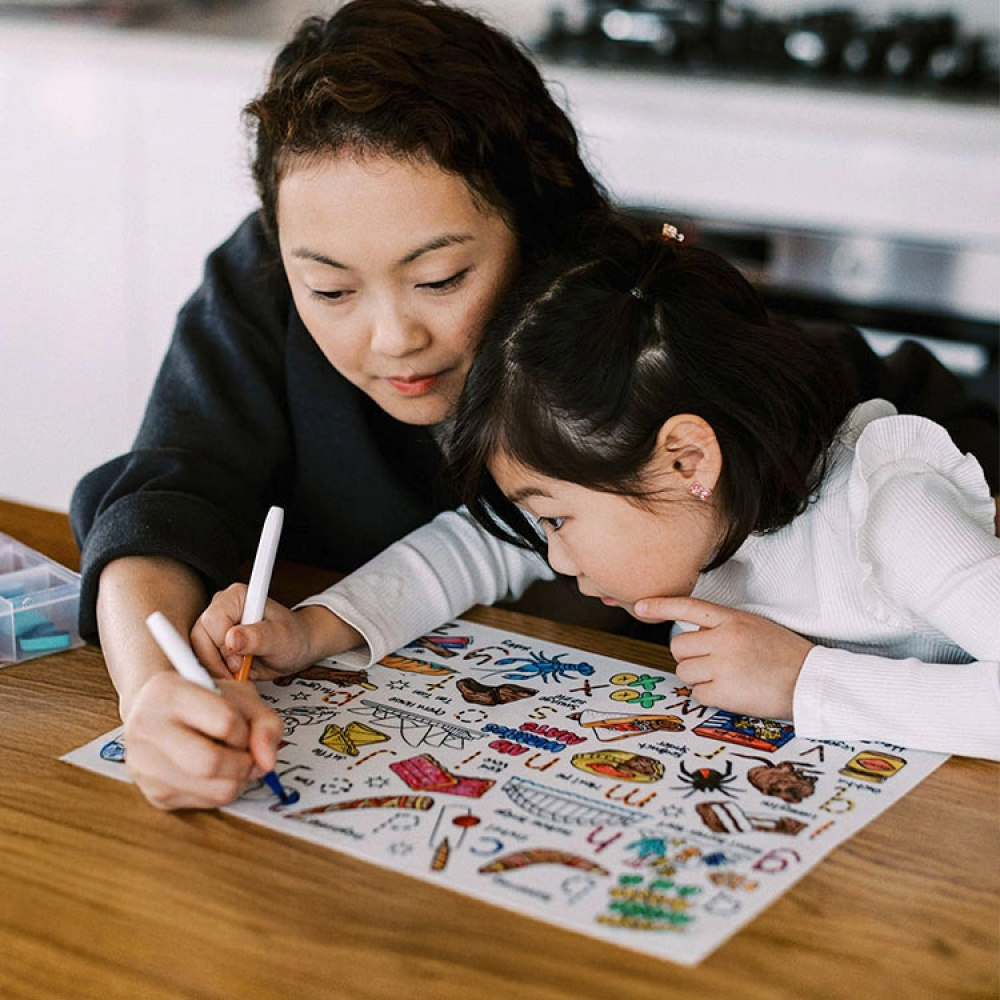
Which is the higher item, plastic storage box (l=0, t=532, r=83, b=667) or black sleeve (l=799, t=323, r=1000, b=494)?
black sleeve (l=799, t=323, r=1000, b=494)

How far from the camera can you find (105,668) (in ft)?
3.26

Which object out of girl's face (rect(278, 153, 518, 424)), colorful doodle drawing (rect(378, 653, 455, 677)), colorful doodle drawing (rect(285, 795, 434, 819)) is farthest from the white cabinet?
colorful doodle drawing (rect(285, 795, 434, 819))

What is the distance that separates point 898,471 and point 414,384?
39 centimetres

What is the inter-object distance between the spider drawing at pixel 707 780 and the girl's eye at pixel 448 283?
0.44 meters

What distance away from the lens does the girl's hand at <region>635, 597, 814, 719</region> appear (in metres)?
0.92

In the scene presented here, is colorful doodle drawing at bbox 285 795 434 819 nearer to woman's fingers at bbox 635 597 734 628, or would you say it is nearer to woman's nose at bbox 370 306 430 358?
woman's fingers at bbox 635 597 734 628

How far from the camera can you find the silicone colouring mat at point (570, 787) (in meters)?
0.71

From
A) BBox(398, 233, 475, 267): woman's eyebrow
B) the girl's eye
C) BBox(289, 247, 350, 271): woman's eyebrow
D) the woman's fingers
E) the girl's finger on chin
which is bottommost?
the girl's finger on chin

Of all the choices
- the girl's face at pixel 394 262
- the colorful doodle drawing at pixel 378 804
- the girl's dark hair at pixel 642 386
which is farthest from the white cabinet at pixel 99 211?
the colorful doodle drawing at pixel 378 804

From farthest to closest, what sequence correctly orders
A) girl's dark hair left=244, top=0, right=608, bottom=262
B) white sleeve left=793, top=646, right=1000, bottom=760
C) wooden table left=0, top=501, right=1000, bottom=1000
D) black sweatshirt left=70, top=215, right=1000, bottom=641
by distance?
black sweatshirt left=70, top=215, right=1000, bottom=641
girl's dark hair left=244, top=0, right=608, bottom=262
white sleeve left=793, top=646, right=1000, bottom=760
wooden table left=0, top=501, right=1000, bottom=1000

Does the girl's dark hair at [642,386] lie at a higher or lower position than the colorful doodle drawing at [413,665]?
higher

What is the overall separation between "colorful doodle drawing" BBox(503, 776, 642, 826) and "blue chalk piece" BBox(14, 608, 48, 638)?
0.39m

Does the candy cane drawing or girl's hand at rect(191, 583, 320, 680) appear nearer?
the candy cane drawing

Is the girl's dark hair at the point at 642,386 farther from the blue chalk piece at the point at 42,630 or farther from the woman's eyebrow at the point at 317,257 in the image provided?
the blue chalk piece at the point at 42,630
